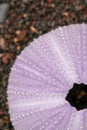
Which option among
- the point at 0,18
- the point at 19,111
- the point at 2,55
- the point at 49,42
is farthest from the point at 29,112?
the point at 0,18

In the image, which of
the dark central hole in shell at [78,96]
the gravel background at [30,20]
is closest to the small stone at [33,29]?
the gravel background at [30,20]

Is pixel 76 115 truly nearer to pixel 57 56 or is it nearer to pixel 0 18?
pixel 57 56

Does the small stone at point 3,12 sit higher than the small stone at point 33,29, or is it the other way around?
the small stone at point 3,12

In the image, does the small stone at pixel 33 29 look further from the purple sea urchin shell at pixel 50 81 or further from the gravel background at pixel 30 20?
the purple sea urchin shell at pixel 50 81

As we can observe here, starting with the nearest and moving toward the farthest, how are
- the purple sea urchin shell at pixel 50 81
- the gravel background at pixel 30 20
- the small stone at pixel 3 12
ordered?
the purple sea urchin shell at pixel 50 81
the gravel background at pixel 30 20
the small stone at pixel 3 12

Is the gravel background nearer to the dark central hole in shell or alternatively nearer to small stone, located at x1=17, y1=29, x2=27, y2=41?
small stone, located at x1=17, y1=29, x2=27, y2=41

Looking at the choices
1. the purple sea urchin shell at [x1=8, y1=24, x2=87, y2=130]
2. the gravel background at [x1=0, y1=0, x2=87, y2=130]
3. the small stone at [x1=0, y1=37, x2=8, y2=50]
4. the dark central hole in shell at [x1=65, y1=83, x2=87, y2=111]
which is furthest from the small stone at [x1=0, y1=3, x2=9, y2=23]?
the dark central hole in shell at [x1=65, y1=83, x2=87, y2=111]
